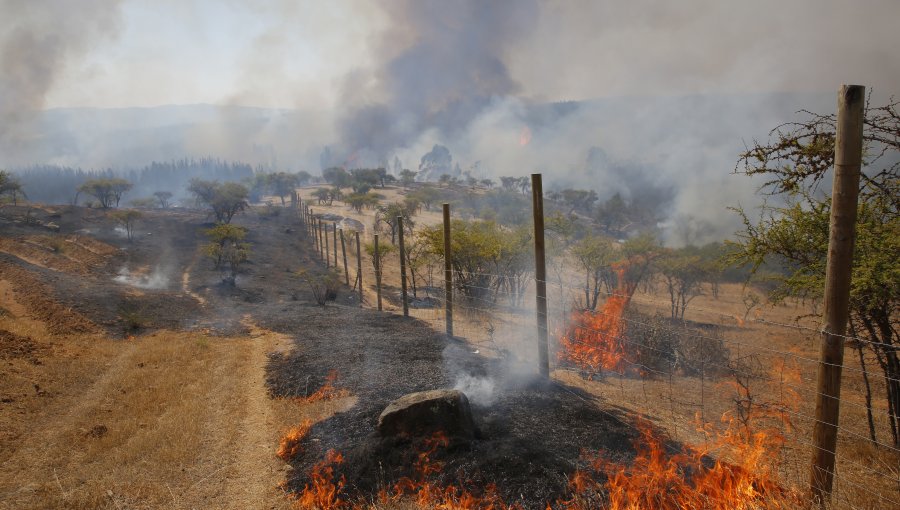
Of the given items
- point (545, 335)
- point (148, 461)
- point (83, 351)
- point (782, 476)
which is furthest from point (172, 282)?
point (782, 476)

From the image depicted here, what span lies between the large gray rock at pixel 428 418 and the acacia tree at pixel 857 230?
18.9 ft

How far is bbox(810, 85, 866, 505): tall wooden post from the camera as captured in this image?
4.20 metres

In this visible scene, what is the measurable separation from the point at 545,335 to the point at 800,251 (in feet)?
16.8

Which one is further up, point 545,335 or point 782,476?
point 545,335

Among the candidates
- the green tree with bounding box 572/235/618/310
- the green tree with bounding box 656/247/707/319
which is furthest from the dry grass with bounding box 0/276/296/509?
the green tree with bounding box 656/247/707/319

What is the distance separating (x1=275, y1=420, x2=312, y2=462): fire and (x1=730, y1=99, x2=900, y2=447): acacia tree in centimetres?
869

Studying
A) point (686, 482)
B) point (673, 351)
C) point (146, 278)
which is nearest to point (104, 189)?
point (146, 278)

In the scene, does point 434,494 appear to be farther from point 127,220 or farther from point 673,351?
point 127,220

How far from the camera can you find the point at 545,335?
10141mm

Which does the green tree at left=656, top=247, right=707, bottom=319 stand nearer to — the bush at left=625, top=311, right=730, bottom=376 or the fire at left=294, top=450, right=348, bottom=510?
the bush at left=625, top=311, right=730, bottom=376

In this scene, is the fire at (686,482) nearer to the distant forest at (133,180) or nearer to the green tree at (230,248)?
the green tree at (230,248)

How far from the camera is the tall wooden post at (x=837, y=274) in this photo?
420cm

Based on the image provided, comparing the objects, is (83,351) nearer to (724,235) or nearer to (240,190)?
(240,190)

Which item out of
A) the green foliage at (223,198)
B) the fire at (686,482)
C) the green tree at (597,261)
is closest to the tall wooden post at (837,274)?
the fire at (686,482)
